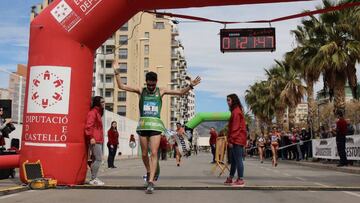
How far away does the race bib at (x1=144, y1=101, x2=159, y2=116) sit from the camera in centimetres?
959

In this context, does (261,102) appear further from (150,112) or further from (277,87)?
(150,112)

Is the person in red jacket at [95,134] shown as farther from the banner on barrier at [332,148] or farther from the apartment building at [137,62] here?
the apartment building at [137,62]

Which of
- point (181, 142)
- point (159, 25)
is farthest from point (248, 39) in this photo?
point (159, 25)

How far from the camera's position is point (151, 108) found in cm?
963

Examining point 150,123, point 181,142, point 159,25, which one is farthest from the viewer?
point 159,25

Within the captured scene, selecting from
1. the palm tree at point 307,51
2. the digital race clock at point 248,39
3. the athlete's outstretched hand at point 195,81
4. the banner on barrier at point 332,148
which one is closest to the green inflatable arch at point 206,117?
the palm tree at point 307,51

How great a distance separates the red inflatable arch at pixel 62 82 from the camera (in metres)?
10.1

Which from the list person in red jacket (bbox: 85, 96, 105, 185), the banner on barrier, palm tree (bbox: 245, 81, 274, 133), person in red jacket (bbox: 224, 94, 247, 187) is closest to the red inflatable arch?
person in red jacket (bbox: 85, 96, 105, 185)

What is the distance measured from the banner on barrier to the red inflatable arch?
1332 cm

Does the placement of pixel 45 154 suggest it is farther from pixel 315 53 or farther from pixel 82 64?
pixel 315 53

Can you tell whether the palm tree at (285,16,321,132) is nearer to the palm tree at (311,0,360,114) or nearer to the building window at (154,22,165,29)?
the palm tree at (311,0,360,114)

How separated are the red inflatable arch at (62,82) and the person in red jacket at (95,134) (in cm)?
15

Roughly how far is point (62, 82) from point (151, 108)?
1927 mm

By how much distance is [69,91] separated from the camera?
10.3m
